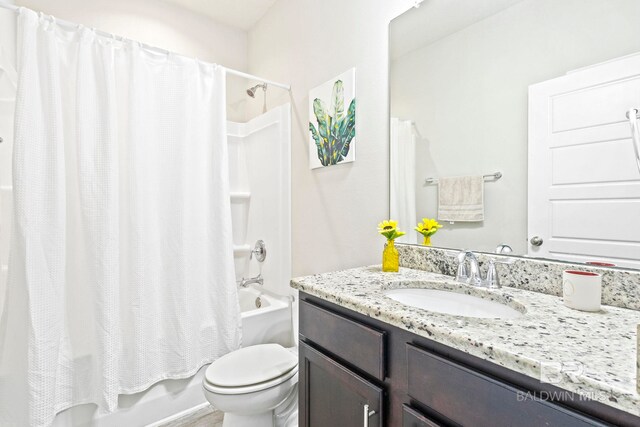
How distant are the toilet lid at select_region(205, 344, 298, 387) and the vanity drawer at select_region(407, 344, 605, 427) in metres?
0.89

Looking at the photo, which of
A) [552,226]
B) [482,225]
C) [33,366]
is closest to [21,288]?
[33,366]

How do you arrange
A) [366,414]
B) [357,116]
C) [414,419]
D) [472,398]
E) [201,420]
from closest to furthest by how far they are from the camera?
1. [472,398]
2. [414,419]
3. [366,414]
4. [357,116]
5. [201,420]

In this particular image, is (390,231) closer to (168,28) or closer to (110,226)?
(110,226)

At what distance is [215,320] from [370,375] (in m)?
1.24

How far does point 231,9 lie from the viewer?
2.39m

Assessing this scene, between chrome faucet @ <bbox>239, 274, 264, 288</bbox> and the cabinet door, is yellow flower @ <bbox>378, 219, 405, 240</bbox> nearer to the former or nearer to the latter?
the cabinet door

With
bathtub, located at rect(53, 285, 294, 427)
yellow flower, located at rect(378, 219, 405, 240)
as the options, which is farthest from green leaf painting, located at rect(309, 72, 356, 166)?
bathtub, located at rect(53, 285, 294, 427)

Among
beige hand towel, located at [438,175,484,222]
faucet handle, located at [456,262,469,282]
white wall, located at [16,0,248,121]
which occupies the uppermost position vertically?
white wall, located at [16,0,248,121]

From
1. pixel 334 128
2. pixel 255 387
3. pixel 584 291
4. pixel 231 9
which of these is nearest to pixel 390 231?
pixel 584 291

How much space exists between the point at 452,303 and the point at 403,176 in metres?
0.60

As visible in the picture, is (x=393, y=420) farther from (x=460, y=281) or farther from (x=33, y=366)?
(x=33, y=366)

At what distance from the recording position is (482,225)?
3.76 feet

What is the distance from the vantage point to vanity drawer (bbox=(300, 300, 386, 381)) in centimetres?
80

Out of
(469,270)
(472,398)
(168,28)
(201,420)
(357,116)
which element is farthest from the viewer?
(168,28)
